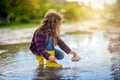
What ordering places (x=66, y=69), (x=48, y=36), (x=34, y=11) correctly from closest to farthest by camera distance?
(x=66, y=69) → (x=48, y=36) → (x=34, y=11)

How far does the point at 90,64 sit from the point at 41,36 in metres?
1.50

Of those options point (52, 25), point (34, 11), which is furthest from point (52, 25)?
point (34, 11)

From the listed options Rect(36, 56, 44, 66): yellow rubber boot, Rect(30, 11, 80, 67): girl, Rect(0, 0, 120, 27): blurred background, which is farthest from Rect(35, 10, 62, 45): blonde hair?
Rect(0, 0, 120, 27): blurred background

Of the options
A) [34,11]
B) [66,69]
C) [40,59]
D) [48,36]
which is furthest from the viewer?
[34,11]

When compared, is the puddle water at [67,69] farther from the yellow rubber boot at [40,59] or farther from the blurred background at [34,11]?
the blurred background at [34,11]

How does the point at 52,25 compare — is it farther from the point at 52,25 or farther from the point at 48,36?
the point at 48,36

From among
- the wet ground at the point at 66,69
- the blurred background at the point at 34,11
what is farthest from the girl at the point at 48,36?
the blurred background at the point at 34,11

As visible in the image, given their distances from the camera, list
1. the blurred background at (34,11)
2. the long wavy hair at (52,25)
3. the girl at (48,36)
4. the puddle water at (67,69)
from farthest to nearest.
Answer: the blurred background at (34,11)
the long wavy hair at (52,25)
the girl at (48,36)
the puddle water at (67,69)

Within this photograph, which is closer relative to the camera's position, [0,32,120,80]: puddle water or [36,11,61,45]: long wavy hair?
[0,32,120,80]: puddle water

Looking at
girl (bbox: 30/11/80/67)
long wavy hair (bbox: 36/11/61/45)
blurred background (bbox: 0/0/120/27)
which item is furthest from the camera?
blurred background (bbox: 0/0/120/27)

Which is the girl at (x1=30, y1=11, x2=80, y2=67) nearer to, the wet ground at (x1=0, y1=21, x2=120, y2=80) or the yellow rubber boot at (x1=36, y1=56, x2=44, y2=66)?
the yellow rubber boot at (x1=36, y1=56, x2=44, y2=66)

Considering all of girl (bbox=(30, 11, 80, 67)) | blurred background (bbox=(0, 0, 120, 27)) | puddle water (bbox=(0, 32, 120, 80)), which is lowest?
puddle water (bbox=(0, 32, 120, 80))

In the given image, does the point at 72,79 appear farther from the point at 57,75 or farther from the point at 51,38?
the point at 51,38

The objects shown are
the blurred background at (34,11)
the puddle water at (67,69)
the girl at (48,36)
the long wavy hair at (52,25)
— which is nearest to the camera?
the puddle water at (67,69)
